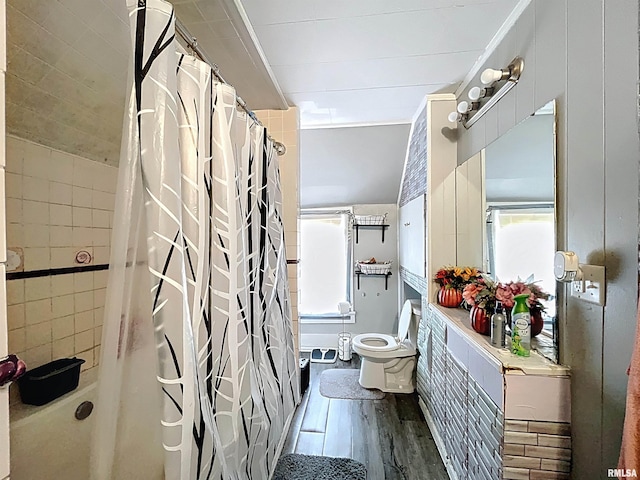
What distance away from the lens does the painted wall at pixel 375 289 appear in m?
4.07

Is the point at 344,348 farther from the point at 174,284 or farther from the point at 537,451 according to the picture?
the point at 174,284

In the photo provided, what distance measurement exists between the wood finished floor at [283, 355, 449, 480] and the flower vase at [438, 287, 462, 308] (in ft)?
3.03

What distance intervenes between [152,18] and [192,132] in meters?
0.28

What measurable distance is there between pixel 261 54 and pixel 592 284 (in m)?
1.83

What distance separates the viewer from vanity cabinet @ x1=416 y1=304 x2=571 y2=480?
115 centimetres

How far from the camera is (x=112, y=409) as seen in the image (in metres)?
0.83

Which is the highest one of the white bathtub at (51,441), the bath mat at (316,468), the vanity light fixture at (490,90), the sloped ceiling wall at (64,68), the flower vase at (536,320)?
the vanity light fixture at (490,90)

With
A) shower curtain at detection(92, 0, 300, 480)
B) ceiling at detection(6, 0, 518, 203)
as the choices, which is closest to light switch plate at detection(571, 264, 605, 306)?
shower curtain at detection(92, 0, 300, 480)

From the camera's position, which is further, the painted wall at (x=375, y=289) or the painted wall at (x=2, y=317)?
the painted wall at (x=375, y=289)

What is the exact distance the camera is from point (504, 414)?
119cm

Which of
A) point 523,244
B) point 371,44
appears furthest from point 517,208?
point 371,44

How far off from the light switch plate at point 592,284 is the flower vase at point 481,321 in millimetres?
521

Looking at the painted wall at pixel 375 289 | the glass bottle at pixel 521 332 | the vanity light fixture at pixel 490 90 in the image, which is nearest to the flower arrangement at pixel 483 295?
the glass bottle at pixel 521 332

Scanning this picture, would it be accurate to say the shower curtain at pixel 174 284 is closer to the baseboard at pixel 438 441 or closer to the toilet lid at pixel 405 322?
the baseboard at pixel 438 441
